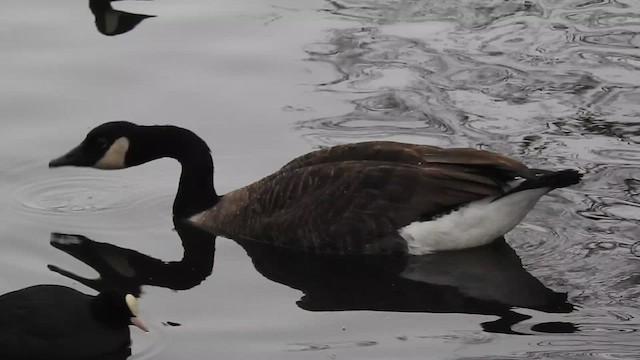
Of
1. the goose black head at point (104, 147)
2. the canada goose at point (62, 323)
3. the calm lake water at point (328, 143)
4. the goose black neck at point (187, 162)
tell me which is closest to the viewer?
the canada goose at point (62, 323)

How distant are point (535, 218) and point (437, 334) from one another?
1.71 m

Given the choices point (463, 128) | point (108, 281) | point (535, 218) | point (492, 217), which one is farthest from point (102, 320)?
point (463, 128)

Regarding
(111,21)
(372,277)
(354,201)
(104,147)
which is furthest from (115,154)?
(111,21)

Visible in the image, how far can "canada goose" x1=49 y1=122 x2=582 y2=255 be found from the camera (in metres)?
7.91

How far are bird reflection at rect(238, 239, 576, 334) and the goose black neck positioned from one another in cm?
46

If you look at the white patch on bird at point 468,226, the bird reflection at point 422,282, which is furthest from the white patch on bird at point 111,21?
the white patch on bird at point 468,226

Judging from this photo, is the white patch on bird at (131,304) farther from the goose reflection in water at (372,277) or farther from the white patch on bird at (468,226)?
the white patch on bird at (468,226)

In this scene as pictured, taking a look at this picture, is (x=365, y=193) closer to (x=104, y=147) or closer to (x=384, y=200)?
(x=384, y=200)

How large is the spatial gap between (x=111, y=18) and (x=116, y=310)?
20.3ft

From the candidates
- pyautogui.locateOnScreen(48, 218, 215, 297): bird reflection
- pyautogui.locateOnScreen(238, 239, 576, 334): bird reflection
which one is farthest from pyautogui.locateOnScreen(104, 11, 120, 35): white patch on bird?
pyautogui.locateOnScreen(238, 239, 576, 334): bird reflection

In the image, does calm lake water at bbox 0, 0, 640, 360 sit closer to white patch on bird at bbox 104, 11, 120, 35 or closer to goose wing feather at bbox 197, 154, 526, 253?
white patch on bird at bbox 104, 11, 120, 35

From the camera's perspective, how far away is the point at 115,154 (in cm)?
882

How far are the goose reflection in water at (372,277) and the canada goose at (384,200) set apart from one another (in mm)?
108

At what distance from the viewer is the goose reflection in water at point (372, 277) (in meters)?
Result: 7.40
